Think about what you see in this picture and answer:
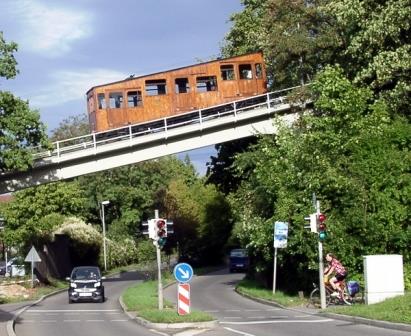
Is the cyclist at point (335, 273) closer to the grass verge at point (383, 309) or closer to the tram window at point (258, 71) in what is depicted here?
the grass verge at point (383, 309)

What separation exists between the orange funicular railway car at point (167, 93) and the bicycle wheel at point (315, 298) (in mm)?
15781

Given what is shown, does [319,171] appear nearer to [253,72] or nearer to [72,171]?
[253,72]

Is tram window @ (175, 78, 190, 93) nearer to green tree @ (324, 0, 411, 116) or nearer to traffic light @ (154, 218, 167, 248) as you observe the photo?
green tree @ (324, 0, 411, 116)

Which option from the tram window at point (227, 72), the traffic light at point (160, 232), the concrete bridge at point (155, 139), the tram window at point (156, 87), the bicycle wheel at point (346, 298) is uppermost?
the tram window at point (227, 72)

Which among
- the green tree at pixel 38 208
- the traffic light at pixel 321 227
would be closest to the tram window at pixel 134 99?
the traffic light at pixel 321 227

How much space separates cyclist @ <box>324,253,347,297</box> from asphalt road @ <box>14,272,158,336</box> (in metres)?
7.06

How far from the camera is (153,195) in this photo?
8681 cm

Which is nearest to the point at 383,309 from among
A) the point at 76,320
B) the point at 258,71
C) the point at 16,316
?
the point at 76,320

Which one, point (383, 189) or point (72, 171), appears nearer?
point (383, 189)

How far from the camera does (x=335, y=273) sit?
2802cm

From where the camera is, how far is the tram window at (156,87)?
42.7 meters

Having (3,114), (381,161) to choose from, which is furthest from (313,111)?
(3,114)

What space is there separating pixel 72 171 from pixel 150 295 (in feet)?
41.4

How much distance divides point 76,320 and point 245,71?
21.3 meters
